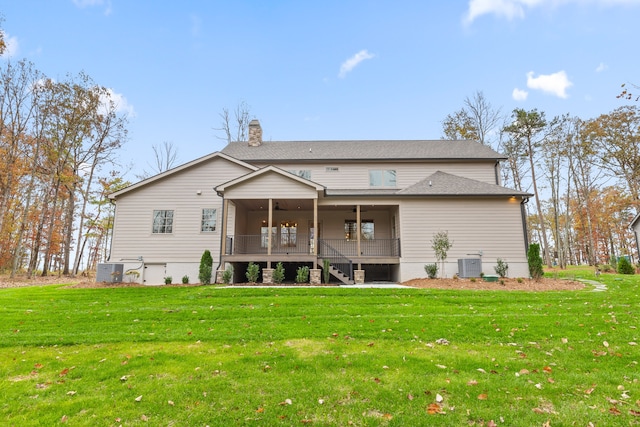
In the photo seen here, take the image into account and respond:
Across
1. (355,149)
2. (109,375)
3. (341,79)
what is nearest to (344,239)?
(355,149)

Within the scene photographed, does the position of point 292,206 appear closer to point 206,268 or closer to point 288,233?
point 288,233

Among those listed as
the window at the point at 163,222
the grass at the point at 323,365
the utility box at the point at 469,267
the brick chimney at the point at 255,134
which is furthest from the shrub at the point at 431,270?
the brick chimney at the point at 255,134

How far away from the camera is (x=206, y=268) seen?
43.7 feet

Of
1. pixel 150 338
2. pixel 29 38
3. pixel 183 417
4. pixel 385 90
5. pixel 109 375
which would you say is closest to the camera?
pixel 183 417

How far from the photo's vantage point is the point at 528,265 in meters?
13.8

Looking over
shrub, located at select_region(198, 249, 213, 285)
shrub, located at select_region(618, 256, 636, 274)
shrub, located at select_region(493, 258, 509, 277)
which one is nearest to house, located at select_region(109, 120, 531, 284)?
shrub, located at select_region(493, 258, 509, 277)

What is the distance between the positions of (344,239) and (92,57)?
783 inches

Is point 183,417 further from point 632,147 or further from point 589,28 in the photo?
point 632,147

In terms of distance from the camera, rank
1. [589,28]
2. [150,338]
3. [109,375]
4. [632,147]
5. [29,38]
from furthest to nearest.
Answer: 1. [632,147]
2. [29,38]
3. [589,28]
4. [150,338]
5. [109,375]

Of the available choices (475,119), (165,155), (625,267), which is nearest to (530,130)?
(475,119)

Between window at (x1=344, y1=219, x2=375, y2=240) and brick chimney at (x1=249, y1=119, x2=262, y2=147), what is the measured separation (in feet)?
27.1

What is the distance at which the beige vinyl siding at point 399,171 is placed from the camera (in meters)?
18.0

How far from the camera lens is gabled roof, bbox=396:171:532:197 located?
47.9 feet

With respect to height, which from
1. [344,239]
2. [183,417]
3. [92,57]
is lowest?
[183,417]
